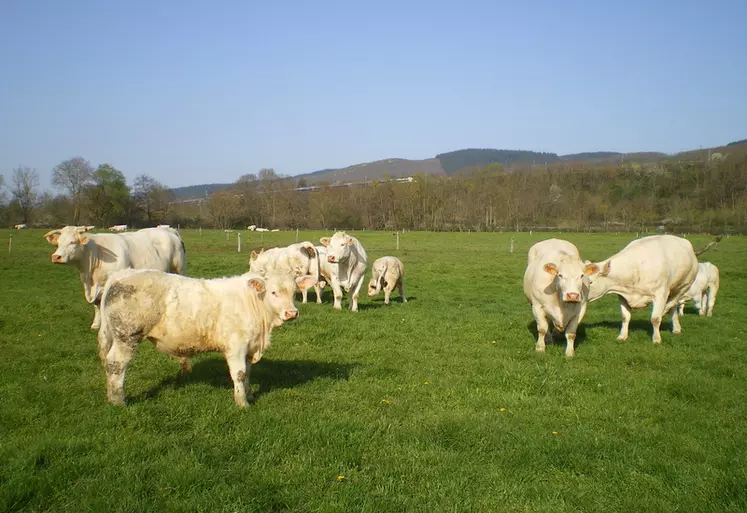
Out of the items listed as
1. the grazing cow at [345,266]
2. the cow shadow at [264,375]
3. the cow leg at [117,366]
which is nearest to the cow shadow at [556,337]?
the cow shadow at [264,375]

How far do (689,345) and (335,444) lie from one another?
885cm

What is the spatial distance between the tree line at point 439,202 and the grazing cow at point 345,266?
7215cm

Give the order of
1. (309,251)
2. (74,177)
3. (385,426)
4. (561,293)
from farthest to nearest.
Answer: (74,177)
(309,251)
(561,293)
(385,426)

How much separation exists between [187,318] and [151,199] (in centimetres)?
9405

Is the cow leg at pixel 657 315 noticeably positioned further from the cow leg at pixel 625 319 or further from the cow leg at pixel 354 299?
the cow leg at pixel 354 299

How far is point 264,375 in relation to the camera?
8.43 m

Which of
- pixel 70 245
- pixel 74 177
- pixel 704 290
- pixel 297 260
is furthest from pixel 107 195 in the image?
pixel 704 290

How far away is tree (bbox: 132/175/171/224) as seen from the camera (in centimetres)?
9244

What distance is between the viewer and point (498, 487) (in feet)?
16.7

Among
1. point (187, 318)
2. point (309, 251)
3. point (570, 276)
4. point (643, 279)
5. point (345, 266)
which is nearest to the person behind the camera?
point (187, 318)

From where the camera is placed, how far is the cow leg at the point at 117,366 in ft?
22.5

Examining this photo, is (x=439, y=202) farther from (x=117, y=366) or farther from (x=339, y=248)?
(x=117, y=366)

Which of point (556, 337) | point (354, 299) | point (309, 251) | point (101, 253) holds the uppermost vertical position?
point (101, 253)

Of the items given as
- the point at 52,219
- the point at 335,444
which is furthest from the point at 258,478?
Answer: the point at 52,219
